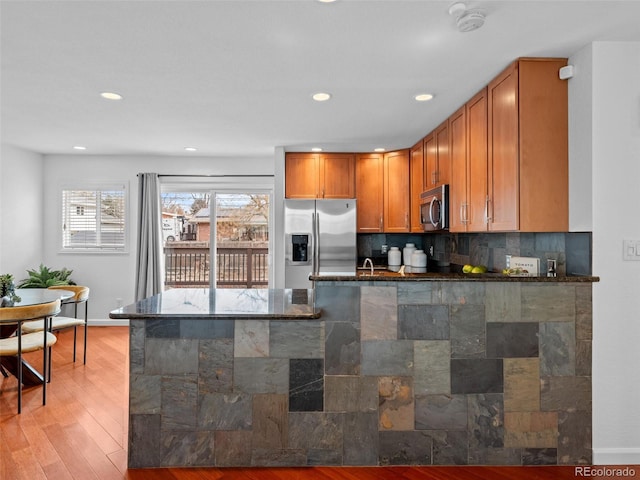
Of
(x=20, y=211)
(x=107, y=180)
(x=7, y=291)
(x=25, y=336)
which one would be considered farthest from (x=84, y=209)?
(x=25, y=336)

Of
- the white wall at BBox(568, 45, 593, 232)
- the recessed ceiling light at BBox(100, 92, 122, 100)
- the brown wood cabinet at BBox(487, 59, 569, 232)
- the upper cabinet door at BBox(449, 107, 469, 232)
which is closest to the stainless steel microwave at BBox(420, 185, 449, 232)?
the upper cabinet door at BBox(449, 107, 469, 232)

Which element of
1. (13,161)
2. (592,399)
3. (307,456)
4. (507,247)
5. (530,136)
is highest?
(13,161)

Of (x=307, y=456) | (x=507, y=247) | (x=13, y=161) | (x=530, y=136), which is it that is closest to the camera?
(x=307, y=456)

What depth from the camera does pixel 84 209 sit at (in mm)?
5180

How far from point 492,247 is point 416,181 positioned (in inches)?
49.4

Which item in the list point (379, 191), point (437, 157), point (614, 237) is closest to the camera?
point (614, 237)

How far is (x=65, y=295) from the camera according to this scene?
11.0 feet

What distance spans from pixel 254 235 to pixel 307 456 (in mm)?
3547

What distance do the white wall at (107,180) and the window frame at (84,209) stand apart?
0.13 ft

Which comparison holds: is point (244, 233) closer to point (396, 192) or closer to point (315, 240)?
point (315, 240)

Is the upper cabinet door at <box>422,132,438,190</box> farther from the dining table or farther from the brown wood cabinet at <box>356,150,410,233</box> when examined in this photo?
the dining table

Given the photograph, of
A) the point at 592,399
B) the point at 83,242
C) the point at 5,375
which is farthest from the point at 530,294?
the point at 83,242

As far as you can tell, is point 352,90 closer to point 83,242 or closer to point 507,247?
point 507,247

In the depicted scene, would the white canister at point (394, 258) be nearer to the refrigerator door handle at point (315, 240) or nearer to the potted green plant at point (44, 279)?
the refrigerator door handle at point (315, 240)
